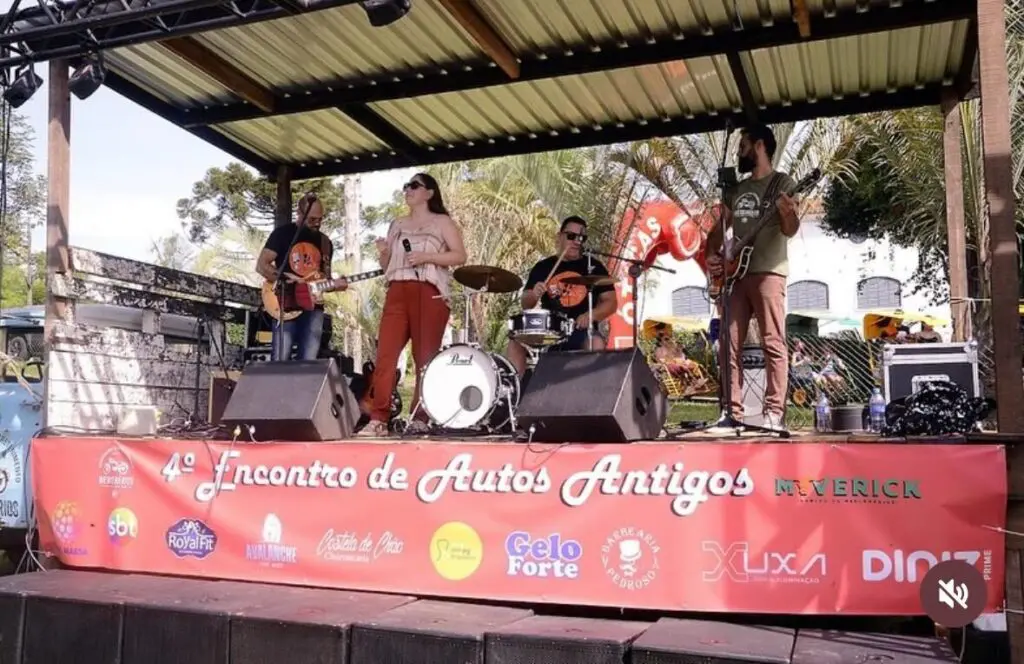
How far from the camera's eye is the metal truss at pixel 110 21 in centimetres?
516

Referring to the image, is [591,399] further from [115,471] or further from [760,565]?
[115,471]

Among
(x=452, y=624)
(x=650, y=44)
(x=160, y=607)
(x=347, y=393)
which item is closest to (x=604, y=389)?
(x=452, y=624)

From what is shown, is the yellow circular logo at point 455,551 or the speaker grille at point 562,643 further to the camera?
the yellow circular logo at point 455,551

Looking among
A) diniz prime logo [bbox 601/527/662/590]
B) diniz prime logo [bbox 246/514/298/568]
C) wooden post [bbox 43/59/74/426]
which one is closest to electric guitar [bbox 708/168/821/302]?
diniz prime logo [bbox 601/527/662/590]

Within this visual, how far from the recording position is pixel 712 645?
343cm

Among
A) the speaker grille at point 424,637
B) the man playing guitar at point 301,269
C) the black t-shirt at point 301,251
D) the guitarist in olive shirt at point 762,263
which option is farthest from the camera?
the black t-shirt at point 301,251

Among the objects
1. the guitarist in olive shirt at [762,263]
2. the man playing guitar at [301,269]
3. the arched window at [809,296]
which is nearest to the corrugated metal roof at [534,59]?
the guitarist in olive shirt at [762,263]

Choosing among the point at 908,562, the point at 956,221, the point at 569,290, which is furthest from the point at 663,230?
the point at 908,562

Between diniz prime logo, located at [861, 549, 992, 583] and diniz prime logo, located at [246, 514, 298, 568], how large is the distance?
2.83 metres

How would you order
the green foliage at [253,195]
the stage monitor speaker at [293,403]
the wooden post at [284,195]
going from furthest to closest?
the green foliage at [253,195] < the wooden post at [284,195] < the stage monitor speaker at [293,403]

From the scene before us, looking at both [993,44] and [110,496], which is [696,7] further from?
[110,496]

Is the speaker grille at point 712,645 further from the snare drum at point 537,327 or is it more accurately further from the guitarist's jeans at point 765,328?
the snare drum at point 537,327

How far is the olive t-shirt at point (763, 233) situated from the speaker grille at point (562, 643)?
98.3 inches

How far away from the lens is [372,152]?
8164 mm
